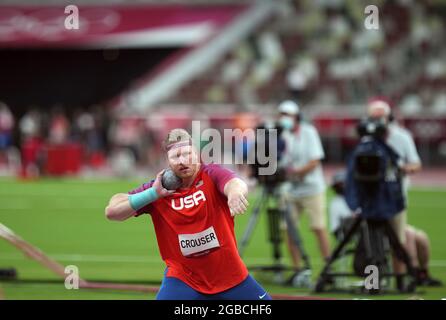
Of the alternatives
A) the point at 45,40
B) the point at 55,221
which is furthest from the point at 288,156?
the point at 45,40

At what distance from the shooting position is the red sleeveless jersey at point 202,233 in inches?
296

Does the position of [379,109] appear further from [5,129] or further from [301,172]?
[5,129]

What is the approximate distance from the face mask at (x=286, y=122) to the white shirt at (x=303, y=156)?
11 cm

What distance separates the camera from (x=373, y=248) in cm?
1150

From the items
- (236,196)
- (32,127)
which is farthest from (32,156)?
(236,196)

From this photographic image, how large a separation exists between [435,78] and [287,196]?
2413cm

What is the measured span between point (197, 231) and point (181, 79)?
35.9 metres

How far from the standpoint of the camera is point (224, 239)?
7590 mm

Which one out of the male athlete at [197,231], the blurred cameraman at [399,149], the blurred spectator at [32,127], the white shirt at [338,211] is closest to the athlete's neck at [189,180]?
the male athlete at [197,231]

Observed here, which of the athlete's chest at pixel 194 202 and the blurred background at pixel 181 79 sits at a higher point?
the blurred background at pixel 181 79

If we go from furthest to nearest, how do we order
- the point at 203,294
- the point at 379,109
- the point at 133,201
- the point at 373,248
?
the point at 379,109, the point at 373,248, the point at 203,294, the point at 133,201

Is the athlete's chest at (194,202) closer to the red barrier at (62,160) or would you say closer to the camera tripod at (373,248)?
the camera tripod at (373,248)

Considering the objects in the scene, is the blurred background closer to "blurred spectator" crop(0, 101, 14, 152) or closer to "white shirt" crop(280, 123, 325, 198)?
"blurred spectator" crop(0, 101, 14, 152)
